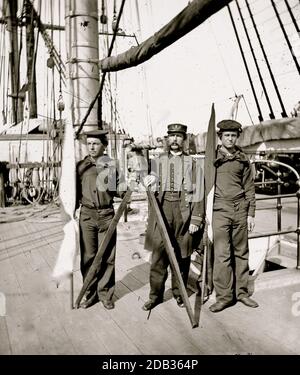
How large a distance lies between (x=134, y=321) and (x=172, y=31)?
8.60ft

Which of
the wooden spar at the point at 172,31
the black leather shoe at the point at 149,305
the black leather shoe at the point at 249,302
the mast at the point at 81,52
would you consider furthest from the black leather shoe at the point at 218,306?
the mast at the point at 81,52

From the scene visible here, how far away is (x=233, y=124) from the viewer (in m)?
3.38

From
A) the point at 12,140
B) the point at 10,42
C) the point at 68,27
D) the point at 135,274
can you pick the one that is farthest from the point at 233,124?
the point at 10,42

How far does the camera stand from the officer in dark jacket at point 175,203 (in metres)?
3.42

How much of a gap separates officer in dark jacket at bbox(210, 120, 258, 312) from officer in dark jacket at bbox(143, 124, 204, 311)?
0.22 meters

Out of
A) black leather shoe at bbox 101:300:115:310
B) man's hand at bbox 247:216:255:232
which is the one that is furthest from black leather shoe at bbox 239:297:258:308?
black leather shoe at bbox 101:300:115:310

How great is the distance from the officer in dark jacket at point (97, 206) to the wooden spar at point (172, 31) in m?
1.10

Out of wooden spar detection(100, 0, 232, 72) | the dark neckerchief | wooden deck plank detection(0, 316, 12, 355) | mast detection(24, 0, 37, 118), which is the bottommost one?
wooden deck plank detection(0, 316, 12, 355)

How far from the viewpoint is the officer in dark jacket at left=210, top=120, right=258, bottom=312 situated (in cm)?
347

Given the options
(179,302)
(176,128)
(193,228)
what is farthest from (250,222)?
(176,128)

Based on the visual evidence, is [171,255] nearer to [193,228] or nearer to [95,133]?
[193,228]

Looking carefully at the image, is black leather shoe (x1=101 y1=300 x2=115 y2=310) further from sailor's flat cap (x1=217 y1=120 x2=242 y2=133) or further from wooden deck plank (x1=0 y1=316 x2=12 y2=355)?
sailor's flat cap (x1=217 y1=120 x2=242 y2=133)

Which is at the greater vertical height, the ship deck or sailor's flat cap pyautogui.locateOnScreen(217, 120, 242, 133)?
sailor's flat cap pyautogui.locateOnScreen(217, 120, 242, 133)

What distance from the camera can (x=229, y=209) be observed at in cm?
347
